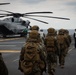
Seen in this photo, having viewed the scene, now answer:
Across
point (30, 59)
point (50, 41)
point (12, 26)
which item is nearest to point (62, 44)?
point (50, 41)

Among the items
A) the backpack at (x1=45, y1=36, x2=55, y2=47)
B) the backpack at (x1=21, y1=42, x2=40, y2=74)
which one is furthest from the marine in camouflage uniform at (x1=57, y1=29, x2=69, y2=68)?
the backpack at (x1=21, y1=42, x2=40, y2=74)

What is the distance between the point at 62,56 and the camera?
14.5 m

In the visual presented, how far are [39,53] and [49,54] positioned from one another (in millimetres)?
3722

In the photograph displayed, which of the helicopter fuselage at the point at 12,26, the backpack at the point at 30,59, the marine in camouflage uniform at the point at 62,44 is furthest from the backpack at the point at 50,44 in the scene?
the helicopter fuselage at the point at 12,26

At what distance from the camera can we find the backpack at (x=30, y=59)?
7.45 metres

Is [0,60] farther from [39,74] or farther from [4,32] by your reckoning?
[4,32]

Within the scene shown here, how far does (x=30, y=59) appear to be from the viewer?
746cm

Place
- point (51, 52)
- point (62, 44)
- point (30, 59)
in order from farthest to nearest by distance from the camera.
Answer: point (62, 44) → point (51, 52) → point (30, 59)

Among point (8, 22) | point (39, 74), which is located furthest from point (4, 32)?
point (39, 74)

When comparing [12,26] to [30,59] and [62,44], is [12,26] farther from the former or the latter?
[30,59]

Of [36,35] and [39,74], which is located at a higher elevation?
[36,35]

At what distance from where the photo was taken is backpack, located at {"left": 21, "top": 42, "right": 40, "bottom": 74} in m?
7.45

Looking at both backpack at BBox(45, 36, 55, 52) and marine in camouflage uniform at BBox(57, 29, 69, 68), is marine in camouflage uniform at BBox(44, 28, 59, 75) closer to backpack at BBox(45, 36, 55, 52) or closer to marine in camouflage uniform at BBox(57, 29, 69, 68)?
backpack at BBox(45, 36, 55, 52)

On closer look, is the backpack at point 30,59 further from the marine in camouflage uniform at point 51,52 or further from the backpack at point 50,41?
the backpack at point 50,41
